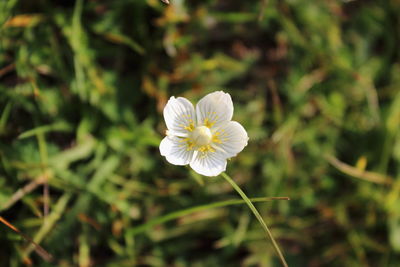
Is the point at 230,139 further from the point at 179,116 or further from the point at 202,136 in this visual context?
the point at 179,116

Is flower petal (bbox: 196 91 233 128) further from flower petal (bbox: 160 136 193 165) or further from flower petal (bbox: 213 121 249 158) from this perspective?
flower petal (bbox: 160 136 193 165)

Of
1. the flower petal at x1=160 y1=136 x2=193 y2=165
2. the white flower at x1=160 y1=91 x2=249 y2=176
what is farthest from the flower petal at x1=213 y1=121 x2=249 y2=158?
the flower petal at x1=160 y1=136 x2=193 y2=165

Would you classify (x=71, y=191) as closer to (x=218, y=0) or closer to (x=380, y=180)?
(x=218, y=0)

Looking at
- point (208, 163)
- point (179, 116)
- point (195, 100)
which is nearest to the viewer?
point (208, 163)

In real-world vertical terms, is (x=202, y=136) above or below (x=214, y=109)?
below

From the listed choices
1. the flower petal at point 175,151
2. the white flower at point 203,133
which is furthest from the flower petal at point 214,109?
the flower petal at point 175,151

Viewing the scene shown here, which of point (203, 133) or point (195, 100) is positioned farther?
point (195, 100)

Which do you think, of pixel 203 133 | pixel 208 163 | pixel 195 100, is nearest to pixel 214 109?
pixel 203 133
